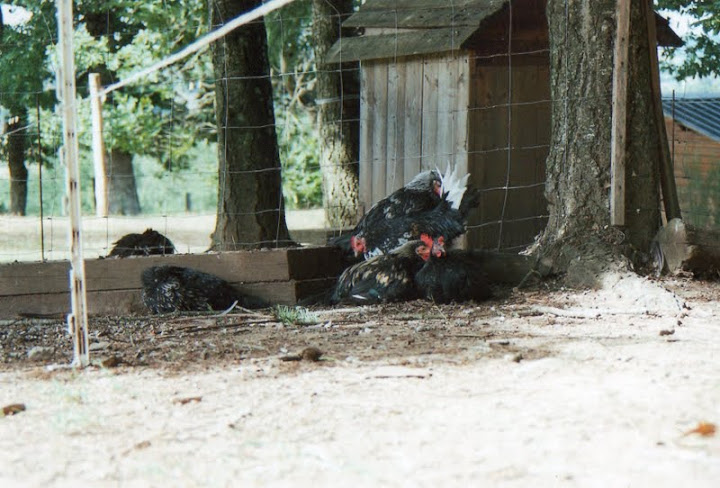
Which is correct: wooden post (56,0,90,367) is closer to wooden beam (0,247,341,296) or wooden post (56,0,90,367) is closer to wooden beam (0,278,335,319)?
wooden beam (0,278,335,319)

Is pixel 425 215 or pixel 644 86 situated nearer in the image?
pixel 644 86

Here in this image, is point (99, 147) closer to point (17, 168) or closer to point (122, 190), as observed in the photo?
point (17, 168)

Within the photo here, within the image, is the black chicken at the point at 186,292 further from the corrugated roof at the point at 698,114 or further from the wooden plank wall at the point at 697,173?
the wooden plank wall at the point at 697,173

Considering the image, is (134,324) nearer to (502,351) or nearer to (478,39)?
(502,351)

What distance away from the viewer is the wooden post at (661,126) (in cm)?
757

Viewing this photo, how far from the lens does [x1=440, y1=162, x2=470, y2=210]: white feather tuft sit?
8711mm

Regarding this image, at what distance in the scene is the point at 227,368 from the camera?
5.04m

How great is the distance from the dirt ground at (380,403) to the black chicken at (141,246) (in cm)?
203

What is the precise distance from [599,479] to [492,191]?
6643 mm

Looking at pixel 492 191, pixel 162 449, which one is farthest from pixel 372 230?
pixel 162 449

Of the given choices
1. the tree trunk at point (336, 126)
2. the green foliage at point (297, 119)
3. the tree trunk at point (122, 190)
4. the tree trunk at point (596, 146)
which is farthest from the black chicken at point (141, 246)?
the tree trunk at point (122, 190)

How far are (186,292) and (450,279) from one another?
2.15 meters

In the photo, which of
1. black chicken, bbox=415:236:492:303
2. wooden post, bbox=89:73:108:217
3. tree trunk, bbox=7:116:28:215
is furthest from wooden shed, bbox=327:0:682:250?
tree trunk, bbox=7:116:28:215

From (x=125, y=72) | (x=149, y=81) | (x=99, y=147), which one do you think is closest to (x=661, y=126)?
(x=99, y=147)
